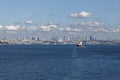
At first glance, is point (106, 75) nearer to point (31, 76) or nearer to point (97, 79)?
point (97, 79)

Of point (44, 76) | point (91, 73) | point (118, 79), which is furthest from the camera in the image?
point (91, 73)

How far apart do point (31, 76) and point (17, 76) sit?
10.9ft

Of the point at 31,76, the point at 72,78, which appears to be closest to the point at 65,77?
the point at 72,78

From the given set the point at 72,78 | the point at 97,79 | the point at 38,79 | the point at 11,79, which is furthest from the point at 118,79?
the point at 11,79

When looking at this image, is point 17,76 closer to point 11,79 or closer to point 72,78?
point 11,79

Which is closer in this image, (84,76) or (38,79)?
(38,79)

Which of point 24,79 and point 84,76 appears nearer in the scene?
point 24,79

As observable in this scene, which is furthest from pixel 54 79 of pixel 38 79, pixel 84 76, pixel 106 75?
pixel 106 75

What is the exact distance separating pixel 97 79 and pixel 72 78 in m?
5.64

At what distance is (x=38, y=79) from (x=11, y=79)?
5992mm

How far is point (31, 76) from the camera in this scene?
91.1 m

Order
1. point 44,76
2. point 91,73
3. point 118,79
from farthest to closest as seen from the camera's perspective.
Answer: point 91,73 < point 44,76 < point 118,79

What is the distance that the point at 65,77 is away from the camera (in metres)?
88.6

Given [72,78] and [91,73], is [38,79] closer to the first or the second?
[72,78]
